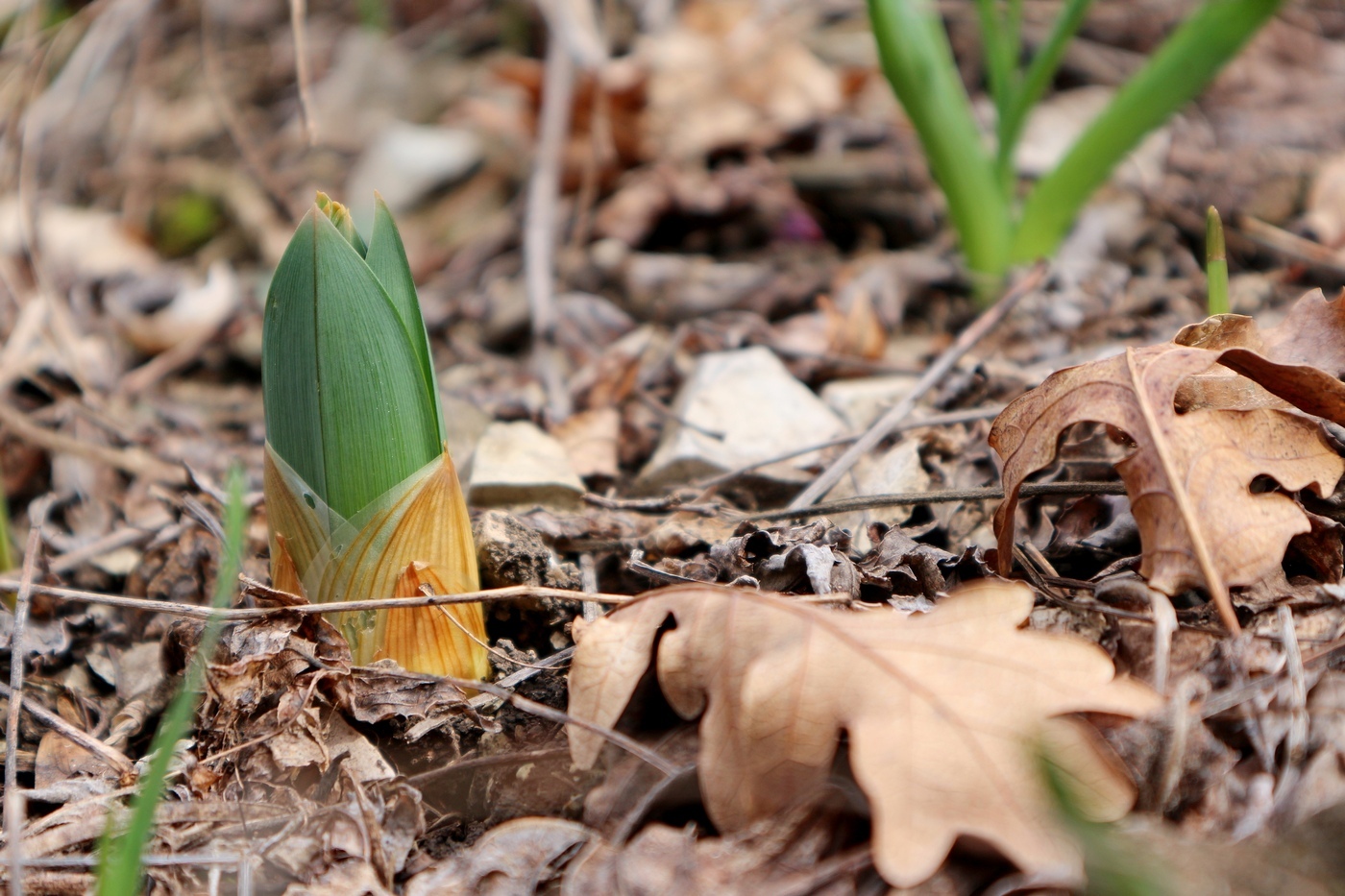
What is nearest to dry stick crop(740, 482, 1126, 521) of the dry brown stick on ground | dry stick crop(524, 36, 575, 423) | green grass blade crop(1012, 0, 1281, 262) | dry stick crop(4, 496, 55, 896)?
the dry brown stick on ground

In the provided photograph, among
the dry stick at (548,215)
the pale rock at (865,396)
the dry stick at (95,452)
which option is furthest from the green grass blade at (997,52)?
the dry stick at (95,452)

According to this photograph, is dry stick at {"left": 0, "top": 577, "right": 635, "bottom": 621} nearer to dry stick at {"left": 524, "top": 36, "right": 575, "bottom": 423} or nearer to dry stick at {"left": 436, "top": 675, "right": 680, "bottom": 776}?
dry stick at {"left": 436, "top": 675, "right": 680, "bottom": 776}

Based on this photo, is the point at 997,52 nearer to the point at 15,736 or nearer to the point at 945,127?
the point at 945,127

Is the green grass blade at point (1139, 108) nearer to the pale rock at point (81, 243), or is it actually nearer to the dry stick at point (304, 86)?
the dry stick at point (304, 86)

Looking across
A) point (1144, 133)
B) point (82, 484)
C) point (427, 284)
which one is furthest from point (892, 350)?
point (82, 484)

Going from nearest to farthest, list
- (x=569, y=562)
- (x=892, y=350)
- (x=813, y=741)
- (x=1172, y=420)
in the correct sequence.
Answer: (x=813, y=741) < (x=1172, y=420) < (x=569, y=562) < (x=892, y=350)

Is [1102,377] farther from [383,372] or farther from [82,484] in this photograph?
[82,484]

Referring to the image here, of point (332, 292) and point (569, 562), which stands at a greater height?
point (332, 292)

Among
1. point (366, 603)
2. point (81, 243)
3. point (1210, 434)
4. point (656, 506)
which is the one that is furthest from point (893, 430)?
point (81, 243)
